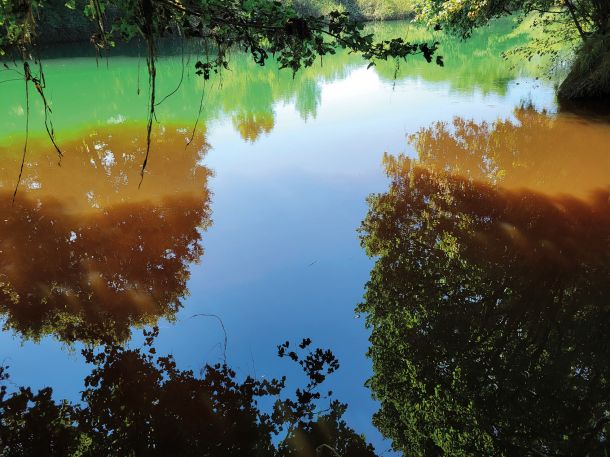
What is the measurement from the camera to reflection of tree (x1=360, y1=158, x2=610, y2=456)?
2893 mm

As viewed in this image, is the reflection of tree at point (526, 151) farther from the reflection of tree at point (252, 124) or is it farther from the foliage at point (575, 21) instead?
the reflection of tree at point (252, 124)

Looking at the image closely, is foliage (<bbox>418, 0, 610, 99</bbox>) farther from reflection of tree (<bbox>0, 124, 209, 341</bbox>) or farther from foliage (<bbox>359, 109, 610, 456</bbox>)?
reflection of tree (<bbox>0, 124, 209, 341</bbox>)

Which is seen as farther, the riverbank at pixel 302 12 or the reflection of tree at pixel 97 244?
the riverbank at pixel 302 12

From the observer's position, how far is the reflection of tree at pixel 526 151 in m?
6.30

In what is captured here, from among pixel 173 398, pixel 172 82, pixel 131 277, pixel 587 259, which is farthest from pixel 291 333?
pixel 172 82

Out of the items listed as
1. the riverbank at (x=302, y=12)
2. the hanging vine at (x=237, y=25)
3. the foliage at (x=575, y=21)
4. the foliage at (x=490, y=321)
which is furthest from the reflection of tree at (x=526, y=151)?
the riverbank at (x=302, y=12)

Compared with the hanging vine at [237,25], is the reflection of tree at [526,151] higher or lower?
lower

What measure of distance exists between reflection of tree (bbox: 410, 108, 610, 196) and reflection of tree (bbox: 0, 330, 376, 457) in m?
4.64

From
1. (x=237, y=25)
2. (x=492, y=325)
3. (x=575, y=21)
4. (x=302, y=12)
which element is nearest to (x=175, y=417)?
(x=492, y=325)

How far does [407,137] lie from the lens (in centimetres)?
874

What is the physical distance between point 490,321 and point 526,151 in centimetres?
496

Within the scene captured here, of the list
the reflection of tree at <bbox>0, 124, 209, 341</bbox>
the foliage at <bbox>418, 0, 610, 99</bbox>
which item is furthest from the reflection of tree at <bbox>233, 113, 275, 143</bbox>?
the foliage at <bbox>418, 0, 610, 99</bbox>

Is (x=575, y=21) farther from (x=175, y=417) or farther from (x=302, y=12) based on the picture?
(x=302, y=12)

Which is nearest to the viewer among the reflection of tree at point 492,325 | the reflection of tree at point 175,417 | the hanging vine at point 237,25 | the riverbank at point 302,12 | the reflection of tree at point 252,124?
the reflection of tree at point 175,417
